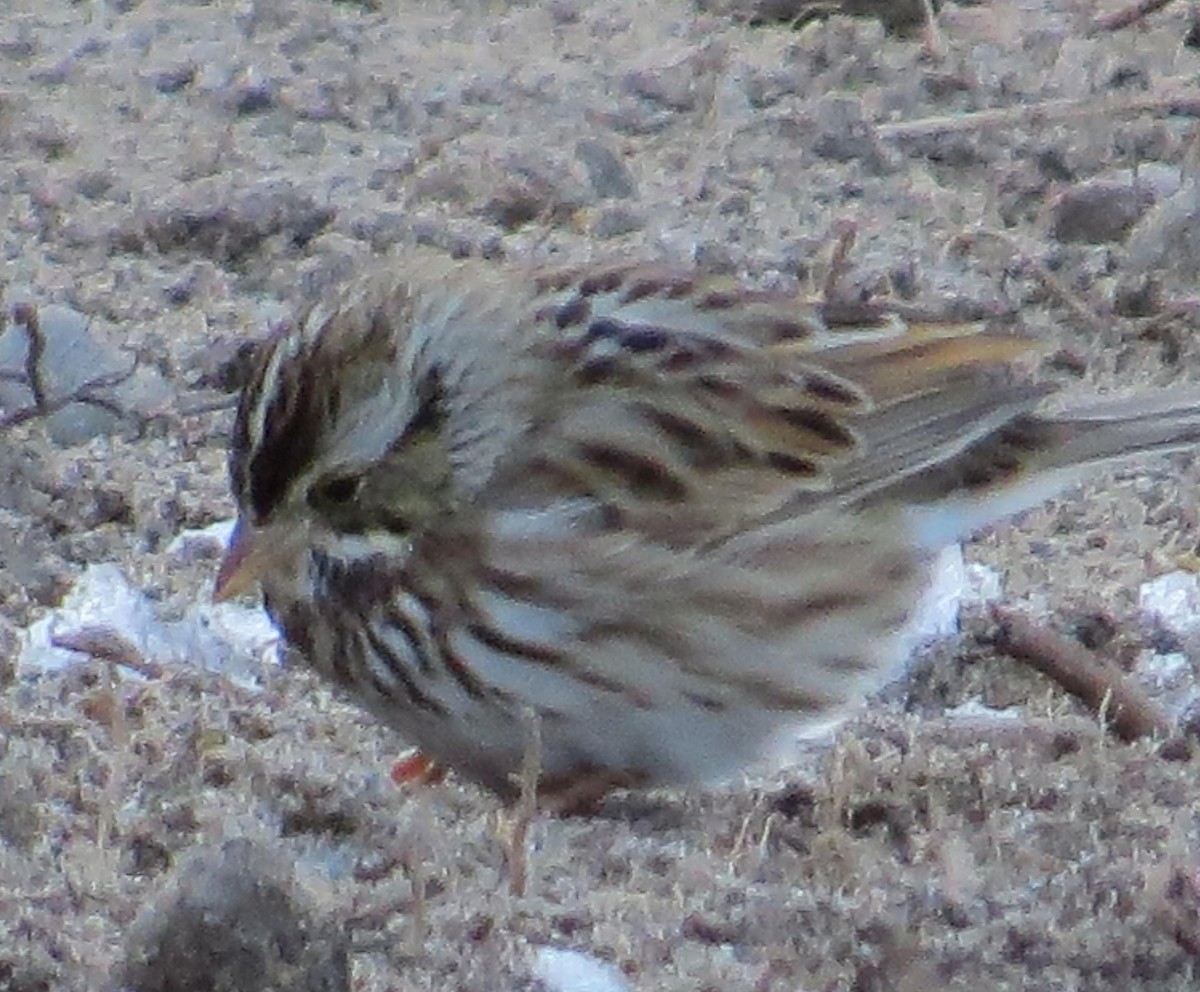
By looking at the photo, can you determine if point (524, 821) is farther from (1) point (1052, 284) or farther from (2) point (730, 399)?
(1) point (1052, 284)

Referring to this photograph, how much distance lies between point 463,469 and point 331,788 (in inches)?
20.4

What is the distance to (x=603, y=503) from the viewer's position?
15.1ft

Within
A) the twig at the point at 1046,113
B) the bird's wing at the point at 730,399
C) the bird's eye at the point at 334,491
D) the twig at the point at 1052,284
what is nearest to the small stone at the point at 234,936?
the bird's eye at the point at 334,491

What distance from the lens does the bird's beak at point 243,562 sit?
4.52m

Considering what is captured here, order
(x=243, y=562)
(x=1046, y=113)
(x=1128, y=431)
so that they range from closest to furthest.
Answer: (x=243, y=562) → (x=1128, y=431) → (x=1046, y=113)

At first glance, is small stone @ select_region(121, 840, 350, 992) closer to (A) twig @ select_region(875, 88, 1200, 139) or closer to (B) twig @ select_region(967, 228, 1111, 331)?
(B) twig @ select_region(967, 228, 1111, 331)

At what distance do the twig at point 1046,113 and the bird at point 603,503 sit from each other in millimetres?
1678

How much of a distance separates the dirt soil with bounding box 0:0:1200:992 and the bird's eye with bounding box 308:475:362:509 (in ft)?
1.21

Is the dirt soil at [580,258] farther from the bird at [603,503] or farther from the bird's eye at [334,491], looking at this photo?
the bird's eye at [334,491]

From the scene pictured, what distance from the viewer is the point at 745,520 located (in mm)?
4738

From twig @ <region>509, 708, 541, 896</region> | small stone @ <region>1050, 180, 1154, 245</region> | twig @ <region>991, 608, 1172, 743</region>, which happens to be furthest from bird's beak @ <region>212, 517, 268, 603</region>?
small stone @ <region>1050, 180, 1154, 245</region>

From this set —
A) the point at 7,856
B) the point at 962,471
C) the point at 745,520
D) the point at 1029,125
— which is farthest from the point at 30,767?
the point at 1029,125

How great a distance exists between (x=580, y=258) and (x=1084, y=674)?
1713mm

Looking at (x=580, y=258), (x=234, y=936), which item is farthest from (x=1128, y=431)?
(x=234, y=936)
